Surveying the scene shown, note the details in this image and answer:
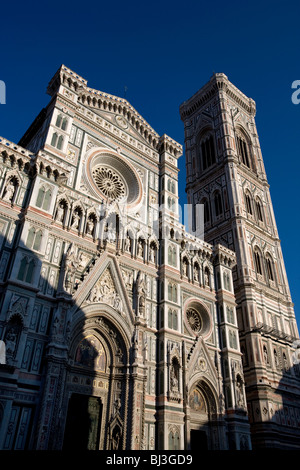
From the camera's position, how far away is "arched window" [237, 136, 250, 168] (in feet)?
129

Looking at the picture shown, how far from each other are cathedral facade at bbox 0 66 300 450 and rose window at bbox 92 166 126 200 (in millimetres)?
97

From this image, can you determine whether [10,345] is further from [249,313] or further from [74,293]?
[249,313]

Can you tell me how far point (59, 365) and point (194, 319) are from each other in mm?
10434

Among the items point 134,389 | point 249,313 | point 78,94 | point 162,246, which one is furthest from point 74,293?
point 249,313

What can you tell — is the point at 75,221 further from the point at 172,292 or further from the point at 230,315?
the point at 230,315

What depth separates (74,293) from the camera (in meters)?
17.6

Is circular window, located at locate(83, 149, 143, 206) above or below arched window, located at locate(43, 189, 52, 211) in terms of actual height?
above

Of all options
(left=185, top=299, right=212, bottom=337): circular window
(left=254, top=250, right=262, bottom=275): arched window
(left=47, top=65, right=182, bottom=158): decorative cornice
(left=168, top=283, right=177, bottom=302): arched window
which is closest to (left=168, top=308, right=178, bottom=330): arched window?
(left=168, top=283, right=177, bottom=302): arched window

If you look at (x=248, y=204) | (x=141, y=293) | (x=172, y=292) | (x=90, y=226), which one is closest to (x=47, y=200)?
(x=90, y=226)

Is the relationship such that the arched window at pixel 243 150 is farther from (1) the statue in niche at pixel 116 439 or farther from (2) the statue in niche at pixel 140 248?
(1) the statue in niche at pixel 116 439

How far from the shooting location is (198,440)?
20.0 meters

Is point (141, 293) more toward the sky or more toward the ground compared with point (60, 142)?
more toward the ground

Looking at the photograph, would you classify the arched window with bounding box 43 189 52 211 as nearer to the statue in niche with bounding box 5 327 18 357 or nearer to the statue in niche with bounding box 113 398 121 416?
the statue in niche with bounding box 5 327 18 357

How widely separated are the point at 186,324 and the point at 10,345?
10.7 m
